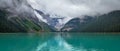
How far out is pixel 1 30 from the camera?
649 feet

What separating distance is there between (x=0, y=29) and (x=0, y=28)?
213cm

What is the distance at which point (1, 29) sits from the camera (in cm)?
19938

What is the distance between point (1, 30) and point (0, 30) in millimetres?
1581

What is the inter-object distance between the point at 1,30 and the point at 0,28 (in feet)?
10.0

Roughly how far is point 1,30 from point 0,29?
1312mm

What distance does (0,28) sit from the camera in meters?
200

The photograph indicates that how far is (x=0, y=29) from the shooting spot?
649 ft

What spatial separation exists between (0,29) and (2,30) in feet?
8.15

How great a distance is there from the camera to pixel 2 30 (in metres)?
200

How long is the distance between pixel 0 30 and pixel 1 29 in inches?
127

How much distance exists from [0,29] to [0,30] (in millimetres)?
1896
